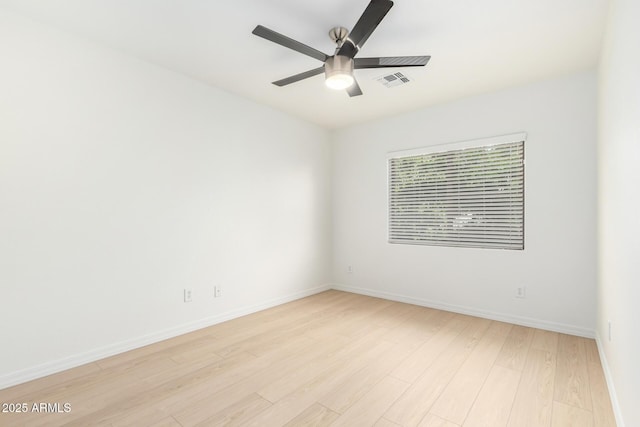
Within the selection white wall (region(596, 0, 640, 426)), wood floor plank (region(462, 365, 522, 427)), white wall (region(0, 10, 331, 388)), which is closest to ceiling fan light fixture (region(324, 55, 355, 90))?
white wall (region(596, 0, 640, 426))

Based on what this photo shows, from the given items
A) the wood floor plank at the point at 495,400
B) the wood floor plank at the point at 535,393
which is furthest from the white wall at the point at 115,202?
the wood floor plank at the point at 535,393

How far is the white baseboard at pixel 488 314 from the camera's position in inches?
116

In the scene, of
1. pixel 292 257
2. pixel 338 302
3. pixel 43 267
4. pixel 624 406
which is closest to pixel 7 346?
pixel 43 267

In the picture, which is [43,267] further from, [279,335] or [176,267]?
[279,335]

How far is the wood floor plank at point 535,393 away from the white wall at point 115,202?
2.74 meters

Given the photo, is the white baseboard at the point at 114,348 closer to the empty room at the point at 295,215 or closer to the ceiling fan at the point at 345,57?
the empty room at the point at 295,215

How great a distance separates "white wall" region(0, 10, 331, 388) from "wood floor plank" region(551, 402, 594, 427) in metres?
2.93

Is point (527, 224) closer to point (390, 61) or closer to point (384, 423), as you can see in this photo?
point (390, 61)

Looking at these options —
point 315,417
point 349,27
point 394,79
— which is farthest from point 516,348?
point 349,27

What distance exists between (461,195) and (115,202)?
367 centimetres

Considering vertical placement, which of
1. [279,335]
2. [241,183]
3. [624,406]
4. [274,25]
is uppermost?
[274,25]

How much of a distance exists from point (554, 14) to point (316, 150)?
309 centimetres

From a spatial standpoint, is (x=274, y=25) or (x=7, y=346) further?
(x=274, y=25)

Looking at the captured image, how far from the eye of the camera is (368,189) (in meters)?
4.49
